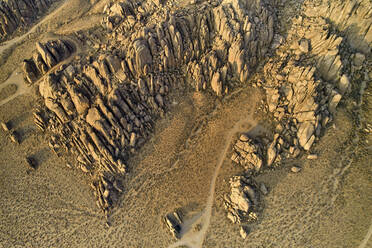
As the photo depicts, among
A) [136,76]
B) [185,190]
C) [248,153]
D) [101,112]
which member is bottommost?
[185,190]

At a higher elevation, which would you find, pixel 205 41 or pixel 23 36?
pixel 23 36

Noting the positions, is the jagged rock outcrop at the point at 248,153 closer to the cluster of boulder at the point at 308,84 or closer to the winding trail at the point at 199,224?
the cluster of boulder at the point at 308,84

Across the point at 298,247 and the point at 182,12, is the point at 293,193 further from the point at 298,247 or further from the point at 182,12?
the point at 182,12

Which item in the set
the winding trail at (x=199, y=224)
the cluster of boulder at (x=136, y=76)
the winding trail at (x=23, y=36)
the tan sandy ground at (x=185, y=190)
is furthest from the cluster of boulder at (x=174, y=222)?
the winding trail at (x=23, y=36)

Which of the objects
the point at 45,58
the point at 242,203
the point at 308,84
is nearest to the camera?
the point at 242,203

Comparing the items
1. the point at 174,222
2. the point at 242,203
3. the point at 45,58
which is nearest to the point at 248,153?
the point at 242,203

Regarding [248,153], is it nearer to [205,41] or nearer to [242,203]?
[242,203]

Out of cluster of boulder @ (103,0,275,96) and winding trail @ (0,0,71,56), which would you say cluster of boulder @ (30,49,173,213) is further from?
winding trail @ (0,0,71,56)
